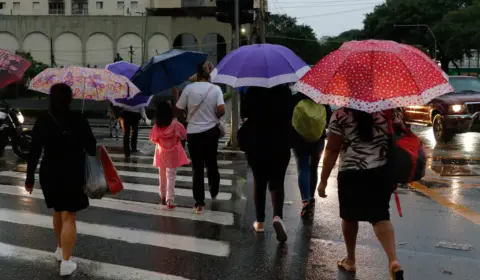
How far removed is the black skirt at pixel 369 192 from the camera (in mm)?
4242

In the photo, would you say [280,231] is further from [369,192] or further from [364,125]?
[364,125]

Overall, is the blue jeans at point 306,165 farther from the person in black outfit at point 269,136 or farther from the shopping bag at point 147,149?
the shopping bag at point 147,149

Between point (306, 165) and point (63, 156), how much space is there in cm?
307

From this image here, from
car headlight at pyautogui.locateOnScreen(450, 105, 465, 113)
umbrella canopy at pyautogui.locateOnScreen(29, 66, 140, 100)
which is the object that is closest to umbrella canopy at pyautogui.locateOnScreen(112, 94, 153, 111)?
umbrella canopy at pyautogui.locateOnScreen(29, 66, 140, 100)

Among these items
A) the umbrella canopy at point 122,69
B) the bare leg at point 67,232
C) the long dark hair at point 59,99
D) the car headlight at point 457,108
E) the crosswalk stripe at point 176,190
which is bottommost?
the crosswalk stripe at point 176,190

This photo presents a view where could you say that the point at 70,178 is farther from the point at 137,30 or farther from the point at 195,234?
the point at 137,30

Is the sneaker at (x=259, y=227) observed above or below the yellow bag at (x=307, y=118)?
below

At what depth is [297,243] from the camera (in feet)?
18.4

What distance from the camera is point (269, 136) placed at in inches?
223

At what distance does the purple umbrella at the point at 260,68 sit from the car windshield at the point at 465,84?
10830mm

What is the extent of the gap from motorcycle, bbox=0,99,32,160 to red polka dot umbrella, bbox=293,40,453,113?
9518 millimetres

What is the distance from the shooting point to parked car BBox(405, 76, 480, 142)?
1430 centimetres

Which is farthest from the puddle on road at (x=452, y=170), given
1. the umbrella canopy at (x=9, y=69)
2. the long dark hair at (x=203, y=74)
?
the umbrella canopy at (x=9, y=69)

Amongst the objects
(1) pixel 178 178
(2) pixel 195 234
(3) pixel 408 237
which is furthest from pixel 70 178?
(1) pixel 178 178
